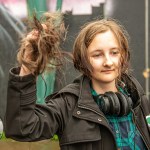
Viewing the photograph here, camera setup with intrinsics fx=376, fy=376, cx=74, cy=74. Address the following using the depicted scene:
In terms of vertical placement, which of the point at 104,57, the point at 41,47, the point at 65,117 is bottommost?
the point at 65,117

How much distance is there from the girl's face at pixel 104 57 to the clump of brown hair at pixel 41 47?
0.33 m

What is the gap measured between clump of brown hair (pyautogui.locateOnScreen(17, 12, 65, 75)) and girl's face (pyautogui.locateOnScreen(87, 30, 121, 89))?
0.33 m

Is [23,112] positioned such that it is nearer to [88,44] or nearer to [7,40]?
[88,44]

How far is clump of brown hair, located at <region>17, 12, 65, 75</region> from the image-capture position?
1.59m

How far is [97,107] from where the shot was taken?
78.1 inches

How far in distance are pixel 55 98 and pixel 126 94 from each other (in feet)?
1.45

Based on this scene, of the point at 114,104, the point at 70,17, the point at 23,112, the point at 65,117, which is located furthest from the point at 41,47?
the point at 70,17

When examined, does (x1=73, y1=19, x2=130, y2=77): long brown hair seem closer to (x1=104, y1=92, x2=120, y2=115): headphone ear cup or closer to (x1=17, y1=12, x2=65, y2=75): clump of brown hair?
(x1=104, y1=92, x2=120, y2=115): headphone ear cup

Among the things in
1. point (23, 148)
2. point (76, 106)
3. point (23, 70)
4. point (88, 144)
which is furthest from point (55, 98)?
point (23, 148)

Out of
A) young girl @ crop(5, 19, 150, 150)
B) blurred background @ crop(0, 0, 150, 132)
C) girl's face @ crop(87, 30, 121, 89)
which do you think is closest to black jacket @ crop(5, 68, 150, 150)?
young girl @ crop(5, 19, 150, 150)

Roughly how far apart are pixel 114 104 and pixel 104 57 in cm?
25

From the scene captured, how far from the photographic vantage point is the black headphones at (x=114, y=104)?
1.97m

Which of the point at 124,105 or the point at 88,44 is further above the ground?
the point at 88,44

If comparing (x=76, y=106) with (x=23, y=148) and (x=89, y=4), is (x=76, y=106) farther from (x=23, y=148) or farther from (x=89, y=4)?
(x=89, y=4)
